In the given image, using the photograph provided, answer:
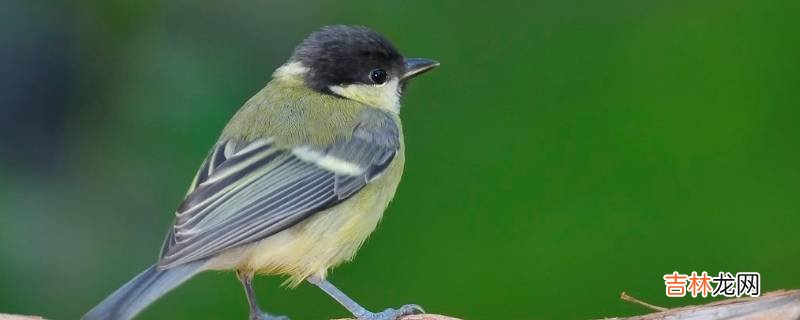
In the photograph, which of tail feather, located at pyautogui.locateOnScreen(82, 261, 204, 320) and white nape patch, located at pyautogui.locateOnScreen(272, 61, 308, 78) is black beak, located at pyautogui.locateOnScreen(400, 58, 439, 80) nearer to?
white nape patch, located at pyautogui.locateOnScreen(272, 61, 308, 78)

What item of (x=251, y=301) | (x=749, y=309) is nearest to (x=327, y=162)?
(x=251, y=301)

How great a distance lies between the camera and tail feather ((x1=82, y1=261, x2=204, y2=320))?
3.08m

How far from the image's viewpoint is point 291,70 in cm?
407

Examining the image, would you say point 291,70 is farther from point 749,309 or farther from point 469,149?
point 749,309

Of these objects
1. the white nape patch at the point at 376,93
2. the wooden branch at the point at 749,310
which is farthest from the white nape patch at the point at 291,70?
the wooden branch at the point at 749,310

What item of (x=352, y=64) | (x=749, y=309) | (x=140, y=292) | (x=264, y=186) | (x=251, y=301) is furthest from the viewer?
(x=352, y=64)

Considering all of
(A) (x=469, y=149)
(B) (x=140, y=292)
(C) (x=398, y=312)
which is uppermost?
(A) (x=469, y=149)

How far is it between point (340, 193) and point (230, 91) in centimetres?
82

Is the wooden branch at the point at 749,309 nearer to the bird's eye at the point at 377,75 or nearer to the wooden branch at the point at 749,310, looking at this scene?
the wooden branch at the point at 749,310

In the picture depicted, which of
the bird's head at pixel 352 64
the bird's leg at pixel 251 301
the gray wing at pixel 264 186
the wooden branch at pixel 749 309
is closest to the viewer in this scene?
the wooden branch at pixel 749 309

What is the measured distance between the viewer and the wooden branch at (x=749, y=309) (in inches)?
109

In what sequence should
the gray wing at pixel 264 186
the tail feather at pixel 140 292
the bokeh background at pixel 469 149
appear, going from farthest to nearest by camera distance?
the bokeh background at pixel 469 149
the gray wing at pixel 264 186
the tail feather at pixel 140 292

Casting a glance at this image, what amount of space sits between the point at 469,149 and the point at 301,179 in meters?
1.00

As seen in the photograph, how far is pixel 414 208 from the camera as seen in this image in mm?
4461
